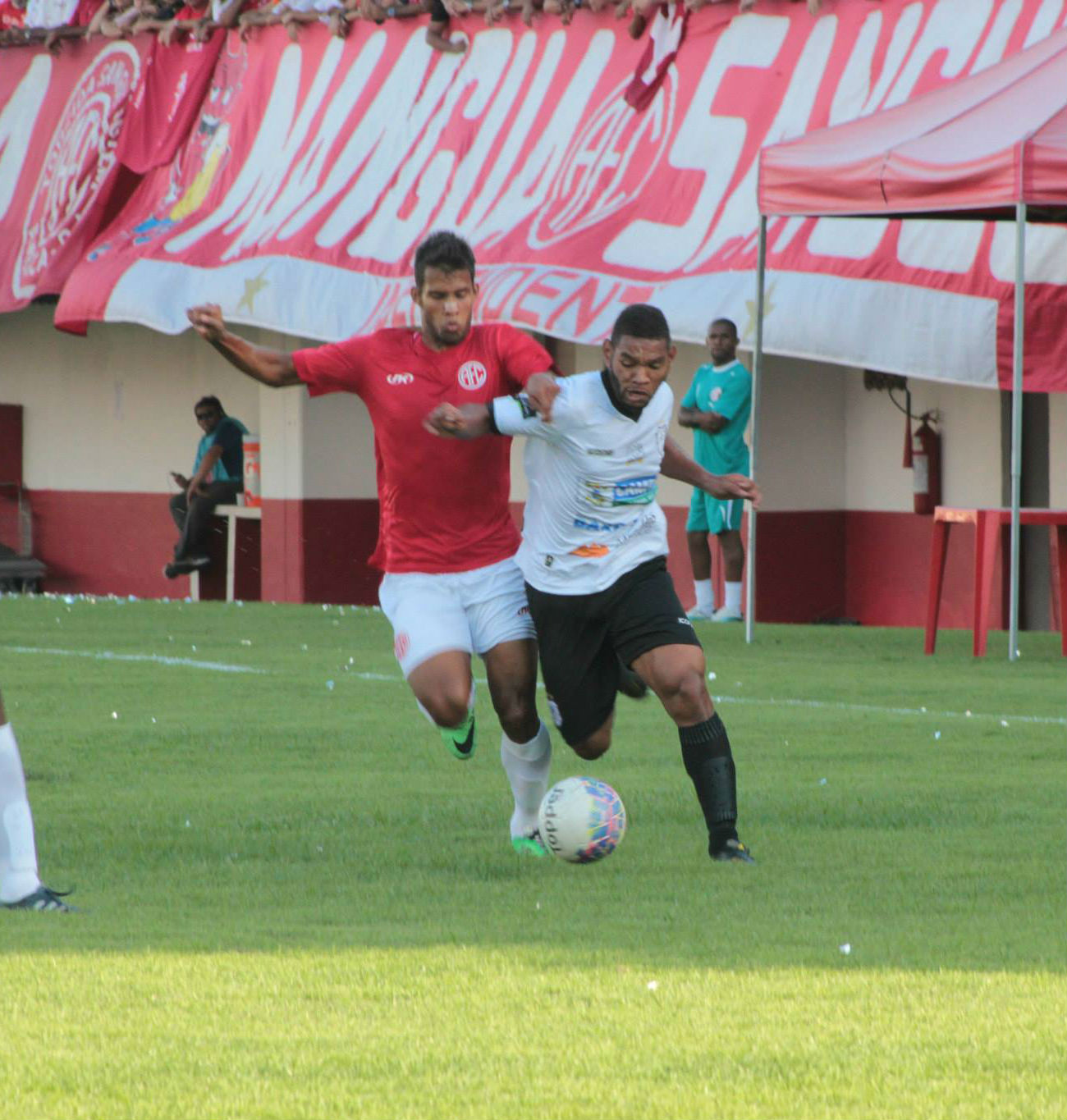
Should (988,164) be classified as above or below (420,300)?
above

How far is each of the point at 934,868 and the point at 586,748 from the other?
129 cm

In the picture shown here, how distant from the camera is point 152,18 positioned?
2578 centimetres

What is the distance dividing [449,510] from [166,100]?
1820cm

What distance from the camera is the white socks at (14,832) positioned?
692cm

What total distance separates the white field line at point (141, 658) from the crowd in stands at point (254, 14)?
7.53 metres

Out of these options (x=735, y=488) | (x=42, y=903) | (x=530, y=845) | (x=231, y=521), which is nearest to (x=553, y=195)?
(x=231, y=521)

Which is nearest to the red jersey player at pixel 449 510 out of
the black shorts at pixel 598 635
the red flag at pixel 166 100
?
the black shorts at pixel 598 635

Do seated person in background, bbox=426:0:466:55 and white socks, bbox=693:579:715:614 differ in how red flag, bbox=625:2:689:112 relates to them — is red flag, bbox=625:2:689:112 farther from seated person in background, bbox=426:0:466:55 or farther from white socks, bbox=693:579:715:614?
white socks, bbox=693:579:715:614

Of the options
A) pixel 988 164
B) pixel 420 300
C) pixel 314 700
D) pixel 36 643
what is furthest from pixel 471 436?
pixel 36 643

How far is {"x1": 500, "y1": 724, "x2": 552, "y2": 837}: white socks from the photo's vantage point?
8.41 m

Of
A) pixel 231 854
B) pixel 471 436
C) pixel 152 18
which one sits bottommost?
pixel 231 854

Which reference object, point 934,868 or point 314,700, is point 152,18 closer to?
point 314,700

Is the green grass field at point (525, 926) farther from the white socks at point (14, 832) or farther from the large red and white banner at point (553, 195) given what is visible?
the large red and white banner at point (553, 195)

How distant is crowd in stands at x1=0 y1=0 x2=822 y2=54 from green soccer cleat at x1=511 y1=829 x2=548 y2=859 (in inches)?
494
